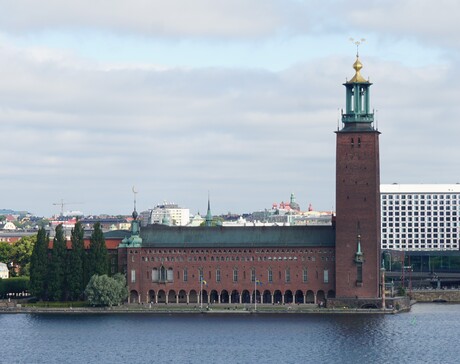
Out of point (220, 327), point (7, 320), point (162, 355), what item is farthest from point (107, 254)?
point (162, 355)

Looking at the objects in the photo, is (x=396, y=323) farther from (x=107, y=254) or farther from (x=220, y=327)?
(x=107, y=254)

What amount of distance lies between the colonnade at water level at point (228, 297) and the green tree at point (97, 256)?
4147 millimetres

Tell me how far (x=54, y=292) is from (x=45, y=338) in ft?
95.4

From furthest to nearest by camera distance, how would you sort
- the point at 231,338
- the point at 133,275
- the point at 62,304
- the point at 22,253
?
the point at 22,253 → the point at 133,275 → the point at 62,304 → the point at 231,338

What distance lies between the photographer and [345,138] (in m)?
152

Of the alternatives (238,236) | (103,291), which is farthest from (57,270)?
(238,236)

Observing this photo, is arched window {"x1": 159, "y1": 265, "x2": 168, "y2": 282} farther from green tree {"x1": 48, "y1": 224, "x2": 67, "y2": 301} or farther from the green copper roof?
green tree {"x1": 48, "y1": 224, "x2": 67, "y2": 301}

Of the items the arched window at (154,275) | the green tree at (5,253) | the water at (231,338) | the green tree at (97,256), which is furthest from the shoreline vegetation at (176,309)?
the green tree at (5,253)

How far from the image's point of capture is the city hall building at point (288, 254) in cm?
15112

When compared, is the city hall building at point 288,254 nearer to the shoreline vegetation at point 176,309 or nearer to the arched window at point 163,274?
the arched window at point 163,274

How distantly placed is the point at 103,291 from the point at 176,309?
7096mm

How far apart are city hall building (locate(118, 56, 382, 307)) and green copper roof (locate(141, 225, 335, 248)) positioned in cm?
10

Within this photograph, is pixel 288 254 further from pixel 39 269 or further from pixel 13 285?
pixel 13 285

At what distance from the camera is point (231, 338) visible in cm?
12575
